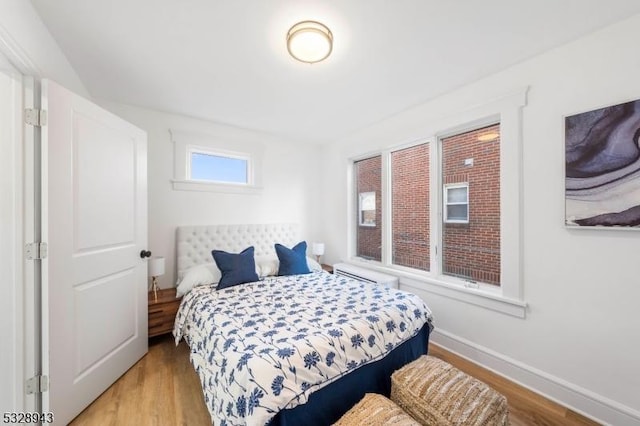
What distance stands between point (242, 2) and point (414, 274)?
2.87 meters

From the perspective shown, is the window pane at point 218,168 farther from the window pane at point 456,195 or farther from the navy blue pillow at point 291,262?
the window pane at point 456,195

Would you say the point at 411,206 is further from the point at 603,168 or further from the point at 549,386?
the point at 549,386

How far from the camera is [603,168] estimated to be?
5.36ft

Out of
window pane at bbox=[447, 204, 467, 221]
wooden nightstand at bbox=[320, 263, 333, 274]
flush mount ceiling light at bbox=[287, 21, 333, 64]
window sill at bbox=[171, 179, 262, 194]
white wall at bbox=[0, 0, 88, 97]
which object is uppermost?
flush mount ceiling light at bbox=[287, 21, 333, 64]

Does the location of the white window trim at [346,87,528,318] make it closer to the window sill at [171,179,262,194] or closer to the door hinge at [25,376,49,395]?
the window sill at [171,179,262,194]

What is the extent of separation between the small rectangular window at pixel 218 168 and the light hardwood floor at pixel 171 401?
6.93 ft

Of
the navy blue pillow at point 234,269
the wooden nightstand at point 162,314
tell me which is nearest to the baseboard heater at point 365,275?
the navy blue pillow at point 234,269

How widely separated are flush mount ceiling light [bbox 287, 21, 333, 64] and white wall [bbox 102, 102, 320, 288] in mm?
2017

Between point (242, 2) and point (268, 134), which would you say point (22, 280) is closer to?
point (242, 2)

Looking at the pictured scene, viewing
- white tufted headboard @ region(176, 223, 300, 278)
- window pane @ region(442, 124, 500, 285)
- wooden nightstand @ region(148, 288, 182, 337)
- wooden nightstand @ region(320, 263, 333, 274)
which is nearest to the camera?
window pane @ region(442, 124, 500, 285)

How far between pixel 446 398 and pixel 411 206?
209 cm

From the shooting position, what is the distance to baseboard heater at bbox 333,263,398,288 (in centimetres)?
296

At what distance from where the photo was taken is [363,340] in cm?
161

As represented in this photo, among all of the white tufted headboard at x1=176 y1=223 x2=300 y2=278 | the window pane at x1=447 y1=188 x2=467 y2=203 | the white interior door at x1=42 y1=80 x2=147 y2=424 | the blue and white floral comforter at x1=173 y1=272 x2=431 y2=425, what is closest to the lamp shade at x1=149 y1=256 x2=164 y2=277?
the white interior door at x1=42 y1=80 x2=147 y2=424
